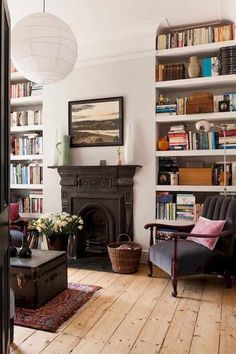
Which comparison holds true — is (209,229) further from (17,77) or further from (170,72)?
(17,77)

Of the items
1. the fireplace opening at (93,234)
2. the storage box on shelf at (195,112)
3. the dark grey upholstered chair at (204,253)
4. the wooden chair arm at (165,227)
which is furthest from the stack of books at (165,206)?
the fireplace opening at (93,234)

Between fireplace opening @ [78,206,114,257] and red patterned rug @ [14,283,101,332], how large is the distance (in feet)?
4.29

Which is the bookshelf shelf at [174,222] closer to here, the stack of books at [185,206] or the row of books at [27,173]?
the stack of books at [185,206]

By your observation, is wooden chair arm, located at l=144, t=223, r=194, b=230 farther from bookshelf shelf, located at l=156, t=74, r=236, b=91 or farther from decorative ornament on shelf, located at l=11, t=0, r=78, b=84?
decorative ornament on shelf, located at l=11, t=0, r=78, b=84

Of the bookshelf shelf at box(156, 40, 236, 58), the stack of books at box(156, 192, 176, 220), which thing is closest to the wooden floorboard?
the stack of books at box(156, 192, 176, 220)

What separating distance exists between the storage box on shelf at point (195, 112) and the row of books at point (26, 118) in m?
1.91

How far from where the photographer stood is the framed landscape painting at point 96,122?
171 inches

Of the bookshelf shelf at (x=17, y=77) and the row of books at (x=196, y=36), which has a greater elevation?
the row of books at (x=196, y=36)

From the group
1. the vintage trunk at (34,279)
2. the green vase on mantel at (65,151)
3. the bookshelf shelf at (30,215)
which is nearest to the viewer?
the vintage trunk at (34,279)

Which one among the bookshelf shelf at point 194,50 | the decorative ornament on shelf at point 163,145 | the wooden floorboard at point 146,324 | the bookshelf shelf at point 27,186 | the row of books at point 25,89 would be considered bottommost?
the wooden floorboard at point 146,324

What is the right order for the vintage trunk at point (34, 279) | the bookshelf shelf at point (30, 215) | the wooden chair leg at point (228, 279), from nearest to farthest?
the vintage trunk at point (34, 279) → the wooden chair leg at point (228, 279) → the bookshelf shelf at point (30, 215)

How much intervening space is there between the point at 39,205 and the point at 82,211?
32.6 inches

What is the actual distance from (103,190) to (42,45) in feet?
7.61

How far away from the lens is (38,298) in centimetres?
273
